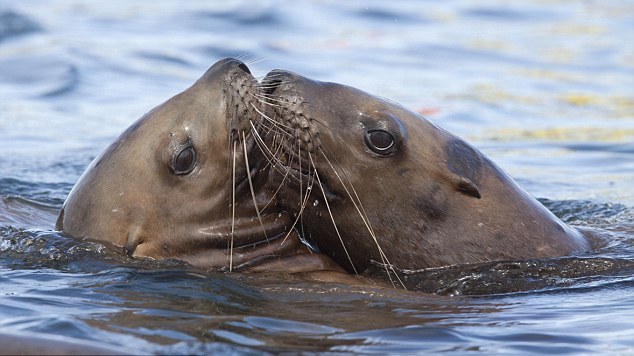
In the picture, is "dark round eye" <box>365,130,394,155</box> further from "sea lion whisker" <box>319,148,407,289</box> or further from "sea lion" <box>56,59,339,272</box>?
"sea lion" <box>56,59,339,272</box>

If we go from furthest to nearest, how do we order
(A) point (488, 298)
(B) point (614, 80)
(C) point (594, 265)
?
(B) point (614, 80)
(C) point (594, 265)
(A) point (488, 298)

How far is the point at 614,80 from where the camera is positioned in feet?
51.2

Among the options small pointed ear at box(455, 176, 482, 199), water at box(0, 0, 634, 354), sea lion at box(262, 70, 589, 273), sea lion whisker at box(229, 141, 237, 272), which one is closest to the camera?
water at box(0, 0, 634, 354)

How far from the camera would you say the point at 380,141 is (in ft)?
20.2

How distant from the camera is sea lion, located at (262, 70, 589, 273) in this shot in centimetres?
610

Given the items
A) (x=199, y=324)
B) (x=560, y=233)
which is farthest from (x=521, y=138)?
(x=199, y=324)

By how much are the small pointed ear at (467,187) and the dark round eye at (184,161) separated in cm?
134

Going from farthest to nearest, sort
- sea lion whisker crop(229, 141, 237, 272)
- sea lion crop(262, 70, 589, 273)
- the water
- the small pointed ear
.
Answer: the small pointed ear → sea lion crop(262, 70, 589, 273) → sea lion whisker crop(229, 141, 237, 272) → the water

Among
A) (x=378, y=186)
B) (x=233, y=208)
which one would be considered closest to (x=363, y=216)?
(x=378, y=186)

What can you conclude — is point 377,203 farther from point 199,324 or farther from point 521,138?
point 521,138

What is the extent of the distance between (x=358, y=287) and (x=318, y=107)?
3.01 ft

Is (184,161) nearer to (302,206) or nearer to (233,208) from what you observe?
(233,208)

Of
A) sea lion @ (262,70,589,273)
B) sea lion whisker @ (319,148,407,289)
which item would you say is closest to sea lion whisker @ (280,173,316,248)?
sea lion @ (262,70,589,273)

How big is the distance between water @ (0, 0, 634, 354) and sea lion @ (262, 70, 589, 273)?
0.17 metres
